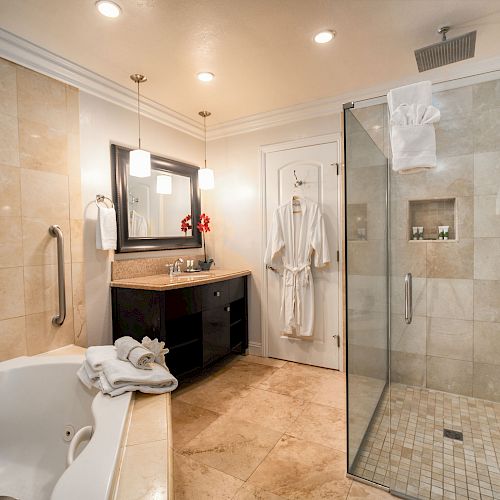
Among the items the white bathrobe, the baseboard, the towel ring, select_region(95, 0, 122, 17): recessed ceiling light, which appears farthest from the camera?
the baseboard

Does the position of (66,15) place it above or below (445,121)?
above

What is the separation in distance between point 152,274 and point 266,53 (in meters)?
2.01

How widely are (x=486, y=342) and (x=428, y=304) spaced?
42 cm

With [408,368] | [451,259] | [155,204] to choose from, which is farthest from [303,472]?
[155,204]

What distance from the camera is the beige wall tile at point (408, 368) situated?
2457 millimetres

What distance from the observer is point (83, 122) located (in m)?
2.43

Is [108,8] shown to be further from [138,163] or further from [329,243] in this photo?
[329,243]

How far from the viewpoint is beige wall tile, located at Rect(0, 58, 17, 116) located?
196 cm

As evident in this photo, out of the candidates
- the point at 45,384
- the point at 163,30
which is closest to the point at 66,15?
the point at 163,30

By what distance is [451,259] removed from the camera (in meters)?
2.36

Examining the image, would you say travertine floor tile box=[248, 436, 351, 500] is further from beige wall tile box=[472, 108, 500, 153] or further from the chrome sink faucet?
beige wall tile box=[472, 108, 500, 153]

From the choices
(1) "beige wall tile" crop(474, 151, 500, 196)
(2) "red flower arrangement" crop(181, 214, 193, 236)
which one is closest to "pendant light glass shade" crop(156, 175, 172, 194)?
(2) "red flower arrangement" crop(181, 214, 193, 236)

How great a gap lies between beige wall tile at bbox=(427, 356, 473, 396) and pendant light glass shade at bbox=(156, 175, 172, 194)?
2644mm

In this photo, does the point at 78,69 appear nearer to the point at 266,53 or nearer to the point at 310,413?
the point at 266,53
